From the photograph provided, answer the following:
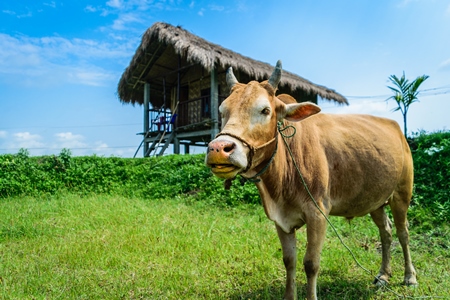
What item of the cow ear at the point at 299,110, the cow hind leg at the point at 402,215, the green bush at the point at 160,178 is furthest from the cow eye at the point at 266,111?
the green bush at the point at 160,178

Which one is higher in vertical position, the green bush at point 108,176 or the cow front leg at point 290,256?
the green bush at point 108,176

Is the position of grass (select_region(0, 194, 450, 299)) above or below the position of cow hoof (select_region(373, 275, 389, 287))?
above

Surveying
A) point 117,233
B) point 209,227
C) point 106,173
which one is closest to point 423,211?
point 209,227

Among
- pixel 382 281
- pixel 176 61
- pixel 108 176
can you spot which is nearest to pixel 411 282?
pixel 382 281

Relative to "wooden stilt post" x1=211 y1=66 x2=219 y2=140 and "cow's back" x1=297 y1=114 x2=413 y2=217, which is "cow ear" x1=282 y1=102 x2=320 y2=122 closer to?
"cow's back" x1=297 y1=114 x2=413 y2=217

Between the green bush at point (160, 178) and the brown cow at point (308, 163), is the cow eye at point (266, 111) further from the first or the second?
the green bush at point (160, 178)

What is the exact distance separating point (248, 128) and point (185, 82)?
45.1 ft

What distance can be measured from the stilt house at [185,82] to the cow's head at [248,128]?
8.69 m

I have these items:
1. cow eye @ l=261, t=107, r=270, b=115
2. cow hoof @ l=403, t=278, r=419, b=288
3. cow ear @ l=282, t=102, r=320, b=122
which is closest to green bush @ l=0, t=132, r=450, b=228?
cow hoof @ l=403, t=278, r=419, b=288

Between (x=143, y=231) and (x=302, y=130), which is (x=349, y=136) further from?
(x=143, y=231)

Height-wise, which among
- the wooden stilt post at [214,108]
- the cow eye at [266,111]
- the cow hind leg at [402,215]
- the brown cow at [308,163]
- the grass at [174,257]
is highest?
the wooden stilt post at [214,108]

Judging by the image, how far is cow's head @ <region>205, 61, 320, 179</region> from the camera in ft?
6.70

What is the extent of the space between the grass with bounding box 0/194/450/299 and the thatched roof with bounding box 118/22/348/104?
21.0 ft

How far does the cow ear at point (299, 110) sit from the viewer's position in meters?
2.45
